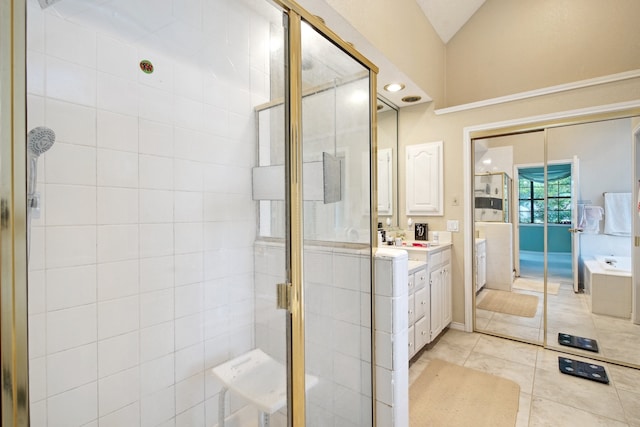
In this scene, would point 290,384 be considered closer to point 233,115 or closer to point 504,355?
point 233,115

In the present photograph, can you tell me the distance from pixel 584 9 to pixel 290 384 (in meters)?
3.84

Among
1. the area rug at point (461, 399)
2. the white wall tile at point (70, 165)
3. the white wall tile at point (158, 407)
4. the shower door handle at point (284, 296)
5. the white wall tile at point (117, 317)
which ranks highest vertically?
the white wall tile at point (70, 165)

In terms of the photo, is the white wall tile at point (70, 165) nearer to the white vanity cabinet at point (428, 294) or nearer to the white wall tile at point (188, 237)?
the white wall tile at point (188, 237)

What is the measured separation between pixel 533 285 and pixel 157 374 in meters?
3.20

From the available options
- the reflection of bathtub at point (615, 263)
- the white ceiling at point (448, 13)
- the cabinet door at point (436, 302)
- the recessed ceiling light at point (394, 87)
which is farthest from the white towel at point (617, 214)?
the white ceiling at point (448, 13)

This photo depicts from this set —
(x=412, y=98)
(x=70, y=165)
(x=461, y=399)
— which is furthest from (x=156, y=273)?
(x=412, y=98)

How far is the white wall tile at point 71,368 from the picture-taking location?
1.18 m

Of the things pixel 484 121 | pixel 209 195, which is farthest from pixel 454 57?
pixel 209 195

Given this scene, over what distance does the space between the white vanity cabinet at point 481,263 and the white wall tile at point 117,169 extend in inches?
122

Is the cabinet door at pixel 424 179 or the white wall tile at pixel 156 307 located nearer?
the white wall tile at pixel 156 307

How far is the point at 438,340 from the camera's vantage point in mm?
2957

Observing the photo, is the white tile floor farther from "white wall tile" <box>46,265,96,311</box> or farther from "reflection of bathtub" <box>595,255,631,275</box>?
"white wall tile" <box>46,265,96,311</box>

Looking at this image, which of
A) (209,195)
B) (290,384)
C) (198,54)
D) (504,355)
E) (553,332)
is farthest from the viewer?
(553,332)

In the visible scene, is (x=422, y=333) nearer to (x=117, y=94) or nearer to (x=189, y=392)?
(x=189, y=392)
